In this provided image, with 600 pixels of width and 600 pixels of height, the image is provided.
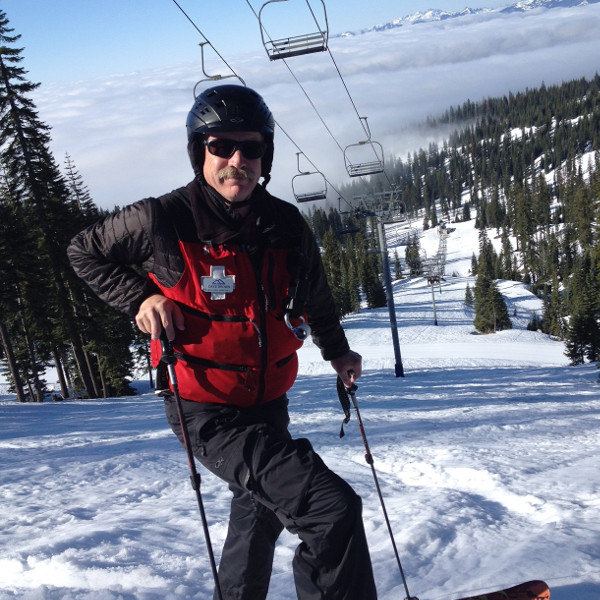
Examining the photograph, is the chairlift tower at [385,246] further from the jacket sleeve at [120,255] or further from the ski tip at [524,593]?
the jacket sleeve at [120,255]

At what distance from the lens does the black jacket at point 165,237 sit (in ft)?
8.50

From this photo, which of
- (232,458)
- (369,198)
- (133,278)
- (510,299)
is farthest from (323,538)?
(510,299)

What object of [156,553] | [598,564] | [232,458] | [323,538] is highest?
[232,458]

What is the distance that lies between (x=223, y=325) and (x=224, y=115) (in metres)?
1.09

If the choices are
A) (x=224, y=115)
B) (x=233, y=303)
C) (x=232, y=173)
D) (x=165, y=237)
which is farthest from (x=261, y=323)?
(x=224, y=115)

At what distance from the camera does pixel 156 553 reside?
13.0 feet

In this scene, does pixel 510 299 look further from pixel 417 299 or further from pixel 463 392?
pixel 463 392

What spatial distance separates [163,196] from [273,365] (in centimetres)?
104

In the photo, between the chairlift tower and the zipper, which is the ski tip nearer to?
the zipper

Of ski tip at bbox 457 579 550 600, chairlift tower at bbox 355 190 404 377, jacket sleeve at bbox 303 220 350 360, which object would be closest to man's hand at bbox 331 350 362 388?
jacket sleeve at bbox 303 220 350 360

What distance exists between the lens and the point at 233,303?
8.36ft

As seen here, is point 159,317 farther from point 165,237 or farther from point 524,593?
point 524,593

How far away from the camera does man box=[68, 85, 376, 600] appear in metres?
2.33

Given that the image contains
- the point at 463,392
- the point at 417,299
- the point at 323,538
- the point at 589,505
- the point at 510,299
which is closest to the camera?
the point at 323,538
